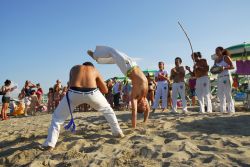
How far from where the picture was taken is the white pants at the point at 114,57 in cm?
575

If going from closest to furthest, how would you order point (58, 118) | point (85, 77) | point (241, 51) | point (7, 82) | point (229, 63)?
point (58, 118)
point (85, 77)
point (229, 63)
point (7, 82)
point (241, 51)

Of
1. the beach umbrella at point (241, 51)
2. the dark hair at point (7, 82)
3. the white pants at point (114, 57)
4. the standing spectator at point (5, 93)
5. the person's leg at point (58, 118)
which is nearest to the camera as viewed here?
the person's leg at point (58, 118)

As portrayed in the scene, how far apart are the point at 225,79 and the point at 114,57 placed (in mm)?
3511

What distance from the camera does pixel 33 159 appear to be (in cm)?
425

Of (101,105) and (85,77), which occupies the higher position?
(85,77)

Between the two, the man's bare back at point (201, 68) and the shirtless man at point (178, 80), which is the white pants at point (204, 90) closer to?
the man's bare back at point (201, 68)

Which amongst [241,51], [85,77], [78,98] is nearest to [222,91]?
[85,77]

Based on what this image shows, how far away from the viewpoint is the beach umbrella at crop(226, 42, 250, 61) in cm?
1253

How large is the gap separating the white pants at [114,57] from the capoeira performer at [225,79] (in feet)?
10.1

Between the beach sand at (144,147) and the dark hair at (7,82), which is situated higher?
the dark hair at (7,82)

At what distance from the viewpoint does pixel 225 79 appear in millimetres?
7836

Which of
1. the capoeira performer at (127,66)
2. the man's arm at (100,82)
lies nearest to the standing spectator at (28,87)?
the capoeira performer at (127,66)

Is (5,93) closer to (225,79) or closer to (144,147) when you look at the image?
(225,79)

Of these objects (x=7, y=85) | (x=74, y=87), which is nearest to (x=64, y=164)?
(x=74, y=87)
